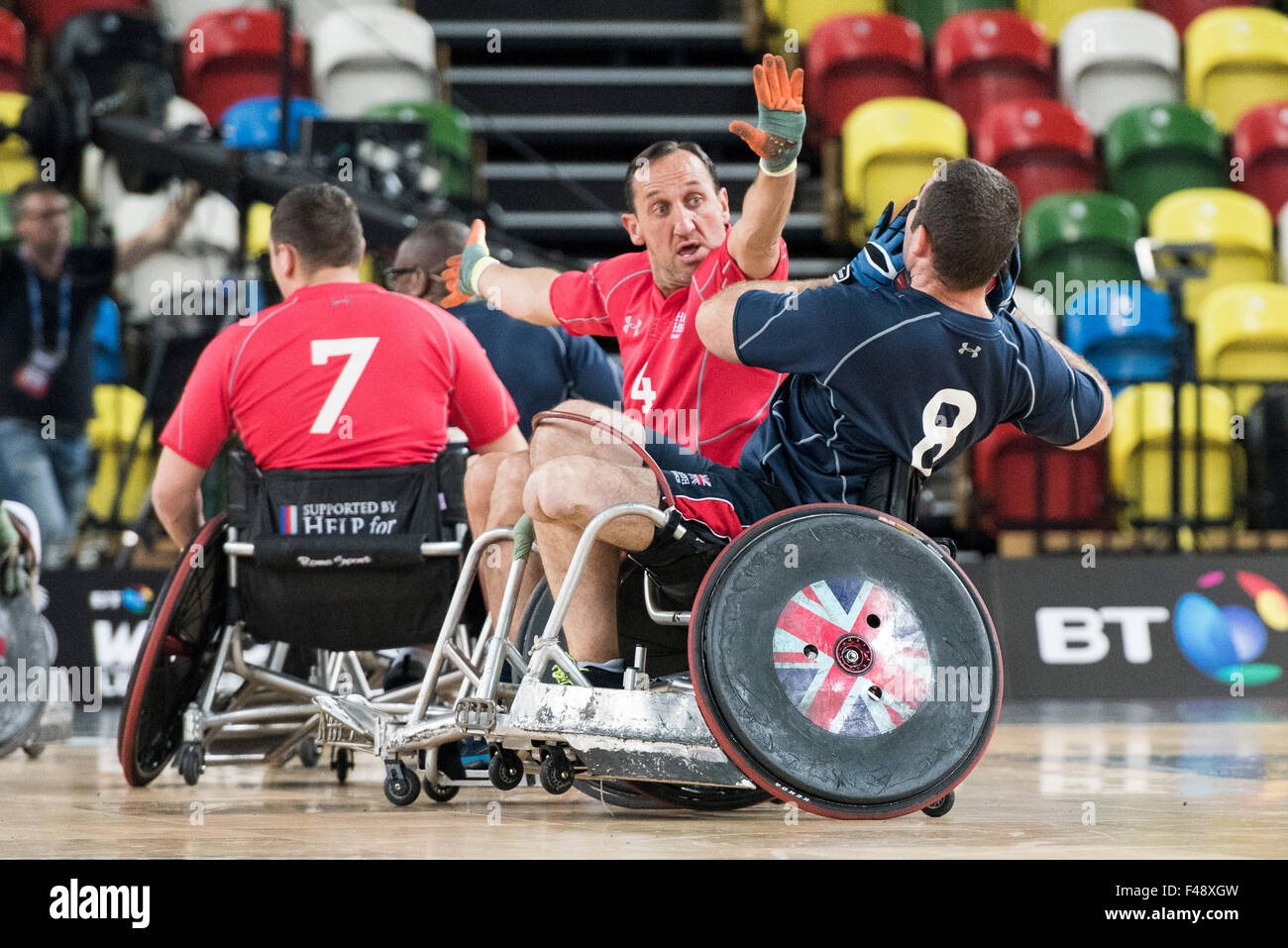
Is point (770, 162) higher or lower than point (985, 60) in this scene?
lower

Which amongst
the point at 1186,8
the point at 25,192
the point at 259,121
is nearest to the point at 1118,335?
the point at 1186,8

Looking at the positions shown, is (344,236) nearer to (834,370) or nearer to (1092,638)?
(834,370)

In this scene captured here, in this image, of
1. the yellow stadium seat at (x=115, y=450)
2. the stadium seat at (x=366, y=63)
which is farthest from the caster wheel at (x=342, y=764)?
the stadium seat at (x=366, y=63)

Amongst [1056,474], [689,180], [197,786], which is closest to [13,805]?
[197,786]

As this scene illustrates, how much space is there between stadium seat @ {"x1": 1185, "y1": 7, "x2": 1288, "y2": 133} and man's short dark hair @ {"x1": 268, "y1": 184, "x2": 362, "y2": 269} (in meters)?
7.92

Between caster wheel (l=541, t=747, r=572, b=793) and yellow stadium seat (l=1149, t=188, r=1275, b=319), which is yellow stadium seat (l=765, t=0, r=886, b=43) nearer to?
yellow stadium seat (l=1149, t=188, r=1275, b=319)

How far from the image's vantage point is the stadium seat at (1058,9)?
11055 mm

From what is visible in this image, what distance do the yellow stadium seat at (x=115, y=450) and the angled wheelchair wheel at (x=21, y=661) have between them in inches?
128

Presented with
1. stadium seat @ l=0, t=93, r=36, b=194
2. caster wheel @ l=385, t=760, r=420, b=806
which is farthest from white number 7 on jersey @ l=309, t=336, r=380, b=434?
stadium seat @ l=0, t=93, r=36, b=194

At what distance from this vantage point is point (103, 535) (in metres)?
7.41

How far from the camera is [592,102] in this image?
34.8 feet

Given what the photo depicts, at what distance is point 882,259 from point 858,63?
7616 millimetres

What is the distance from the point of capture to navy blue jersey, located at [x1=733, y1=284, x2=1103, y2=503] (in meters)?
2.88

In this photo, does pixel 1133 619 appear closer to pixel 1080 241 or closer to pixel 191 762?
pixel 1080 241
